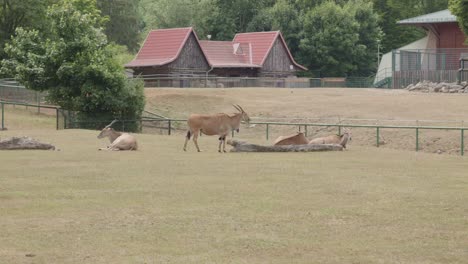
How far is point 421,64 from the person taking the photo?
2955 inches

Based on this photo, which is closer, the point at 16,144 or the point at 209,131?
the point at 16,144

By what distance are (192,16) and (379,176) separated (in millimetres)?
83018

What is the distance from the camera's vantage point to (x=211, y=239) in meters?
12.4

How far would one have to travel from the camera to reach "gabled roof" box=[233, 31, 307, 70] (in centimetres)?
8800

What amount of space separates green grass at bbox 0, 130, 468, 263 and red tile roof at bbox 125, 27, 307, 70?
5659 cm

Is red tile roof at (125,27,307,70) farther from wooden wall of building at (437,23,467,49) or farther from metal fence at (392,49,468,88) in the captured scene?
wooden wall of building at (437,23,467,49)

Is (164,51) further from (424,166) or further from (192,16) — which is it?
(424,166)

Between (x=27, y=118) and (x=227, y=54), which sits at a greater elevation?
(x=227, y=54)

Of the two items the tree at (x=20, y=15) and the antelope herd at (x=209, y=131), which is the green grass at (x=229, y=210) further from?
the tree at (x=20, y=15)

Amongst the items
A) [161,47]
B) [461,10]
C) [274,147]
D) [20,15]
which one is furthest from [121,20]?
[274,147]

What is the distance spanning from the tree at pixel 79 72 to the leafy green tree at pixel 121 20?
5869cm

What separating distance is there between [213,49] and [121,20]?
2455 cm

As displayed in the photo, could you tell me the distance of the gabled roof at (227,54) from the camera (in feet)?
277

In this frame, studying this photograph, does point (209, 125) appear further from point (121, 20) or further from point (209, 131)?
point (121, 20)
